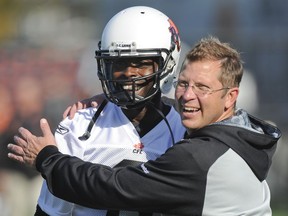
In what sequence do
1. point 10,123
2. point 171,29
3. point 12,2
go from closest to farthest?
point 171,29, point 10,123, point 12,2

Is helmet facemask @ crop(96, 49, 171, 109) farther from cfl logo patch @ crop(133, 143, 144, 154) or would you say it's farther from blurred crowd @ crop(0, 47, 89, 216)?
blurred crowd @ crop(0, 47, 89, 216)

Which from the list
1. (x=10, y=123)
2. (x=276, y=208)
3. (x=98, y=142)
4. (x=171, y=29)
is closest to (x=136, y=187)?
(x=98, y=142)

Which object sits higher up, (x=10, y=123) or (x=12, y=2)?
(x=12, y=2)

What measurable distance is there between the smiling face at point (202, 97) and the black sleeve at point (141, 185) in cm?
15

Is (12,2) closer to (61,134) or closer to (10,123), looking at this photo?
(10,123)

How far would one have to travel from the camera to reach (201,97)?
143 inches

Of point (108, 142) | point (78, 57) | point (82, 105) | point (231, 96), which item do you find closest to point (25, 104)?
point (78, 57)

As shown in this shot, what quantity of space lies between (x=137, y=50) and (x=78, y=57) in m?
6.81

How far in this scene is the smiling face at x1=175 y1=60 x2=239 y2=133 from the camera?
12.0ft

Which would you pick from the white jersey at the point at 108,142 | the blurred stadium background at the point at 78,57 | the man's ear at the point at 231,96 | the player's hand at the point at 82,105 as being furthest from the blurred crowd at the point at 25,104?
the man's ear at the point at 231,96

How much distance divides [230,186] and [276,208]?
6.49m

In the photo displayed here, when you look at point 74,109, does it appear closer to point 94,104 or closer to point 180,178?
point 94,104

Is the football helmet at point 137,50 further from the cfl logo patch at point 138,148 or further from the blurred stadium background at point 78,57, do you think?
the blurred stadium background at point 78,57

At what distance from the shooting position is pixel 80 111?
4.07 meters
